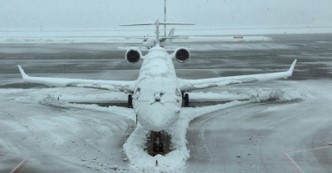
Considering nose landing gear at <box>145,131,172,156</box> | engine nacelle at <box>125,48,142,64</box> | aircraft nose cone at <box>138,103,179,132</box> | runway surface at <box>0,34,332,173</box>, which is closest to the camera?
runway surface at <box>0,34,332,173</box>

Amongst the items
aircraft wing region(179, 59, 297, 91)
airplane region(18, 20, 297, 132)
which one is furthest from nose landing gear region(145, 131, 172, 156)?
aircraft wing region(179, 59, 297, 91)

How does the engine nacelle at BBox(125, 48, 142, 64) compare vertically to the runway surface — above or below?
above

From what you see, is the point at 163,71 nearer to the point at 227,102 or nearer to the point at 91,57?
the point at 227,102

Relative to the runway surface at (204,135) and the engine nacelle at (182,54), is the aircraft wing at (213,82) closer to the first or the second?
the runway surface at (204,135)

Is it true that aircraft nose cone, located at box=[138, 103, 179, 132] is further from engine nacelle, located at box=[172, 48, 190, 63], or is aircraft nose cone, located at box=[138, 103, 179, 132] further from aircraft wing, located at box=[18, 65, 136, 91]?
engine nacelle, located at box=[172, 48, 190, 63]

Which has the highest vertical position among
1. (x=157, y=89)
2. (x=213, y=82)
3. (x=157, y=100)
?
(x=213, y=82)

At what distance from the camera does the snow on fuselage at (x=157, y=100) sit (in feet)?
48.2

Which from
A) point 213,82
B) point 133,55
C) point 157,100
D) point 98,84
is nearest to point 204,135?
point 157,100

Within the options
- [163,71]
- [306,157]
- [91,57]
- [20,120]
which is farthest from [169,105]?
[91,57]

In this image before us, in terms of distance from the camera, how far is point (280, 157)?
1488 cm

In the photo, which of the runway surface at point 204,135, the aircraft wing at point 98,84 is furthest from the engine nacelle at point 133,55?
the runway surface at point 204,135

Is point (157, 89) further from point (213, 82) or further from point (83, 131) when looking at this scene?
point (213, 82)

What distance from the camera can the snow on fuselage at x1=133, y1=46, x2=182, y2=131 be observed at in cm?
1470

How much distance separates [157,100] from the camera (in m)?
15.4
